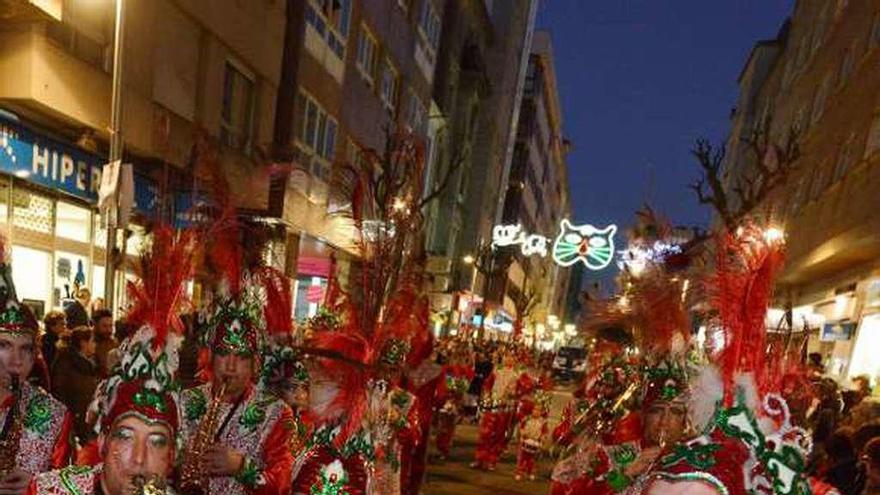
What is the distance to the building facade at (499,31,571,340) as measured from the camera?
183 ft

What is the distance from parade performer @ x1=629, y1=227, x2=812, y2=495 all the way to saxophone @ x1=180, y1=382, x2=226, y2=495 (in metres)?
2.45

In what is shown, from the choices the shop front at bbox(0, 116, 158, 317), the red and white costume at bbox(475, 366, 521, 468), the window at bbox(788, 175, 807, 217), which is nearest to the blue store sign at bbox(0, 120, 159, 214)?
the shop front at bbox(0, 116, 158, 317)

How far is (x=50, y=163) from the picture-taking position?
31.5ft

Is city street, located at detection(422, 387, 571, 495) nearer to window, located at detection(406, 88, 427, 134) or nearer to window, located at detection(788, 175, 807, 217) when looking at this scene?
window, located at detection(406, 88, 427, 134)

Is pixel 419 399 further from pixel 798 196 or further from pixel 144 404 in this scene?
pixel 798 196

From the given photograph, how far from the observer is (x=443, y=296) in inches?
1260

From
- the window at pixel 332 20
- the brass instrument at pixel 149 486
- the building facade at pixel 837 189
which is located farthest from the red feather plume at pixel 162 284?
the window at pixel 332 20

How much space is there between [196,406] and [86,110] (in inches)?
282

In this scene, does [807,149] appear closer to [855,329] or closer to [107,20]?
[855,329]

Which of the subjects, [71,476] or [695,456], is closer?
[695,456]

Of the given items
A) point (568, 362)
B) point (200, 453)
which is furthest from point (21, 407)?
point (568, 362)

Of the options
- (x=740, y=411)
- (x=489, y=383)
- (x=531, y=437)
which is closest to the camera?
(x=740, y=411)

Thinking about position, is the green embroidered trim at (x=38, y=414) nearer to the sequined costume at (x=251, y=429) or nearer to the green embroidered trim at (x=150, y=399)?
the sequined costume at (x=251, y=429)

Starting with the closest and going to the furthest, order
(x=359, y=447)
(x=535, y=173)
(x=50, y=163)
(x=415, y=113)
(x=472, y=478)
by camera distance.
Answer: (x=359, y=447) → (x=50, y=163) → (x=472, y=478) → (x=415, y=113) → (x=535, y=173)
